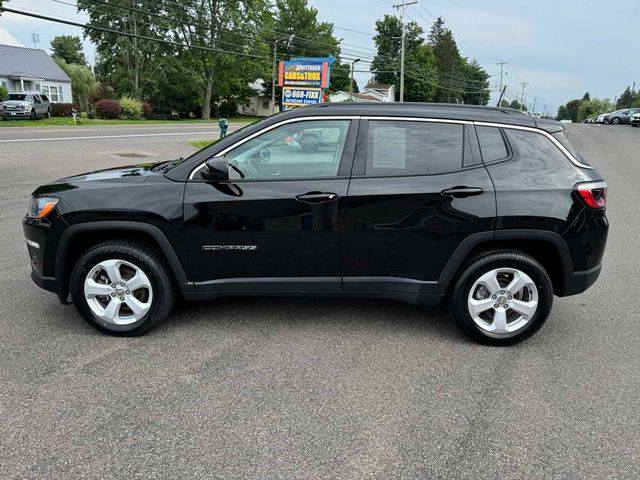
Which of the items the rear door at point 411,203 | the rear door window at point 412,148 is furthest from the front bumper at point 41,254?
the rear door window at point 412,148

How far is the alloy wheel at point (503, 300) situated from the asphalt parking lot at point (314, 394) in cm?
19

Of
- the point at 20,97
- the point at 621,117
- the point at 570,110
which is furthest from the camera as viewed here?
the point at 570,110

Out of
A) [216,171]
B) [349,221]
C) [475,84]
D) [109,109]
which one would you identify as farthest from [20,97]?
[475,84]

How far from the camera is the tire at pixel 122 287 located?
147 inches

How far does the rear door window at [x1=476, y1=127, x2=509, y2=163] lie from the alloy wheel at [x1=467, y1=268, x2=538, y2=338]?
82 centimetres

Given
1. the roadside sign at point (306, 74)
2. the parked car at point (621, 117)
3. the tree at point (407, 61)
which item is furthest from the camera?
the tree at point (407, 61)

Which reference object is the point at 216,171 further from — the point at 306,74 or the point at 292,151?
the point at 306,74

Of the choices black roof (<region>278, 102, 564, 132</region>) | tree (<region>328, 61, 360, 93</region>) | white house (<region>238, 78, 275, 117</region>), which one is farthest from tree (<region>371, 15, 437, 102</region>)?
black roof (<region>278, 102, 564, 132</region>)

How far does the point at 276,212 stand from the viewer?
361 centimetres

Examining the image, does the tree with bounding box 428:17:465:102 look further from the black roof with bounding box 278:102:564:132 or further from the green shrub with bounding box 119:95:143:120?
the black roof with bounding box 278:102:564:132

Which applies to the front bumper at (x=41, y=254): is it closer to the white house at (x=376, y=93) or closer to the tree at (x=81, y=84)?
the tree at (x=81, y=84)

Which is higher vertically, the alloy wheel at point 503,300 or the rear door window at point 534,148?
the rear door window at point 534,148

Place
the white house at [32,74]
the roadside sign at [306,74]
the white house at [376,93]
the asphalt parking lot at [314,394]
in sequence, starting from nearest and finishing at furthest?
the asphalt parking lot at [314,394]
the roadside sign at [306,74]
the white house at [32,74]
the white house at [376,93]

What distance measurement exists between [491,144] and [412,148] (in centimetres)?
59
